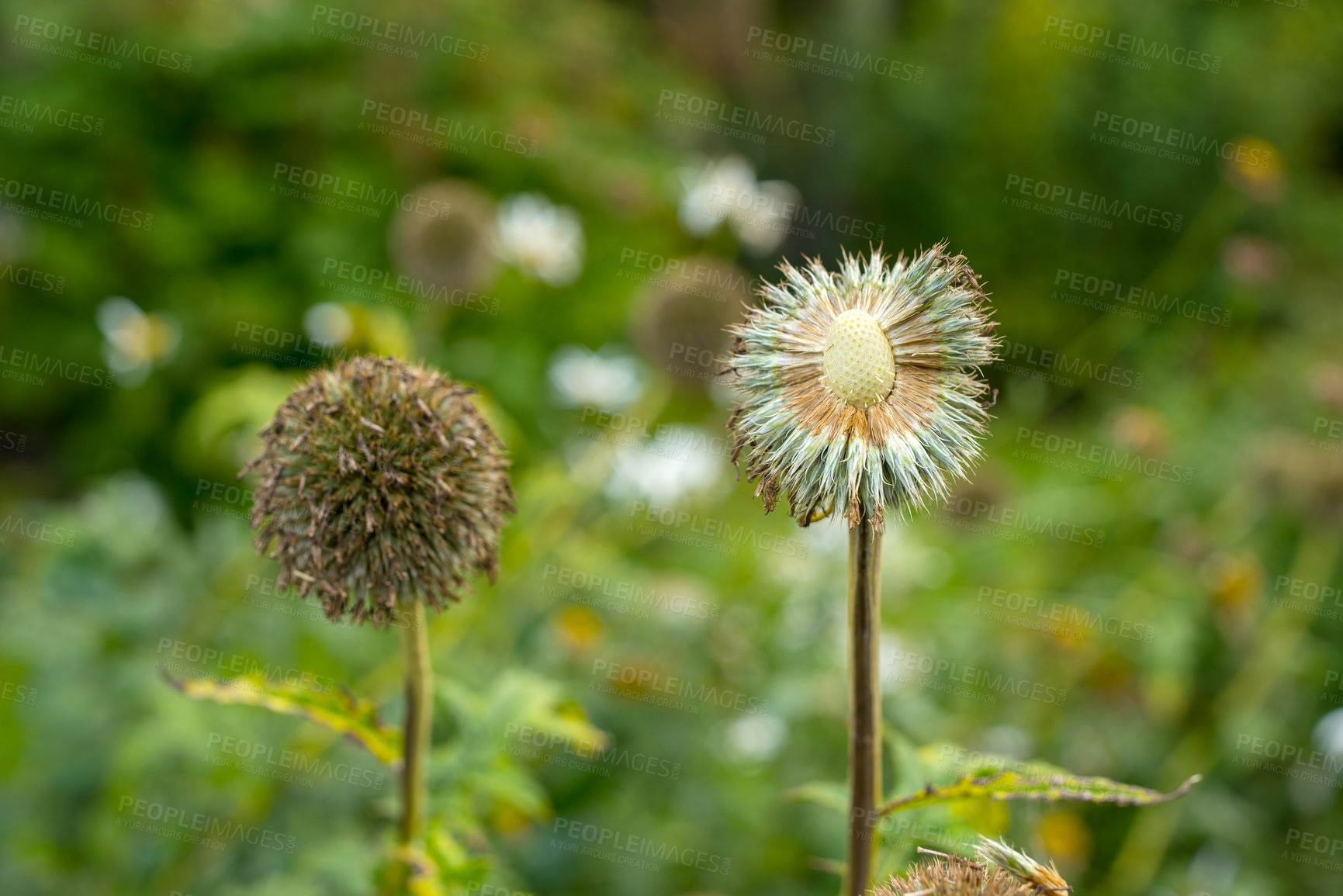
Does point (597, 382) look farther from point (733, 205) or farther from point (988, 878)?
point (988, 878)

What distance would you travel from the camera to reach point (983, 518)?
4.03 meters

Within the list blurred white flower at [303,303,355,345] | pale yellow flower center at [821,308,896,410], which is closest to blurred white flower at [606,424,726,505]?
blurred white flower at [303,303,355,345]

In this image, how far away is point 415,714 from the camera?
1.41 metres

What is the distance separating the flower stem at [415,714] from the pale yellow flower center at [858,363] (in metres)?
0.71

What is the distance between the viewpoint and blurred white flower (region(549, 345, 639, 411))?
3.50m

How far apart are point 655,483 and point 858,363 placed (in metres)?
2.30

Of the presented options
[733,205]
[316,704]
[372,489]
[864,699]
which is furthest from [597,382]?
[864,699]

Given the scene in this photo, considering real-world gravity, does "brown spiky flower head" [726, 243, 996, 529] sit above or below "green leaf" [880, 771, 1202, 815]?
above

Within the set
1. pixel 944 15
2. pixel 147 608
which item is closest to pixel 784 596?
pixel 147 608

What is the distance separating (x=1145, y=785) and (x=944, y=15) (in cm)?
664

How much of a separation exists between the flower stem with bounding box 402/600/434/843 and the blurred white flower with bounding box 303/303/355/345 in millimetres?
1724

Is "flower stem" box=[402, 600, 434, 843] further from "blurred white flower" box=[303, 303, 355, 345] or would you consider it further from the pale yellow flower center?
"blurred white flower" box=[303, 303, 355, 345]

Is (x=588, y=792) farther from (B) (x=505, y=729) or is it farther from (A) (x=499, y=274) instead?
(A) (x=499, y=274)

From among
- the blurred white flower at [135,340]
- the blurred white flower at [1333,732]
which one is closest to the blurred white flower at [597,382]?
the blurred white flower at [135,340]
